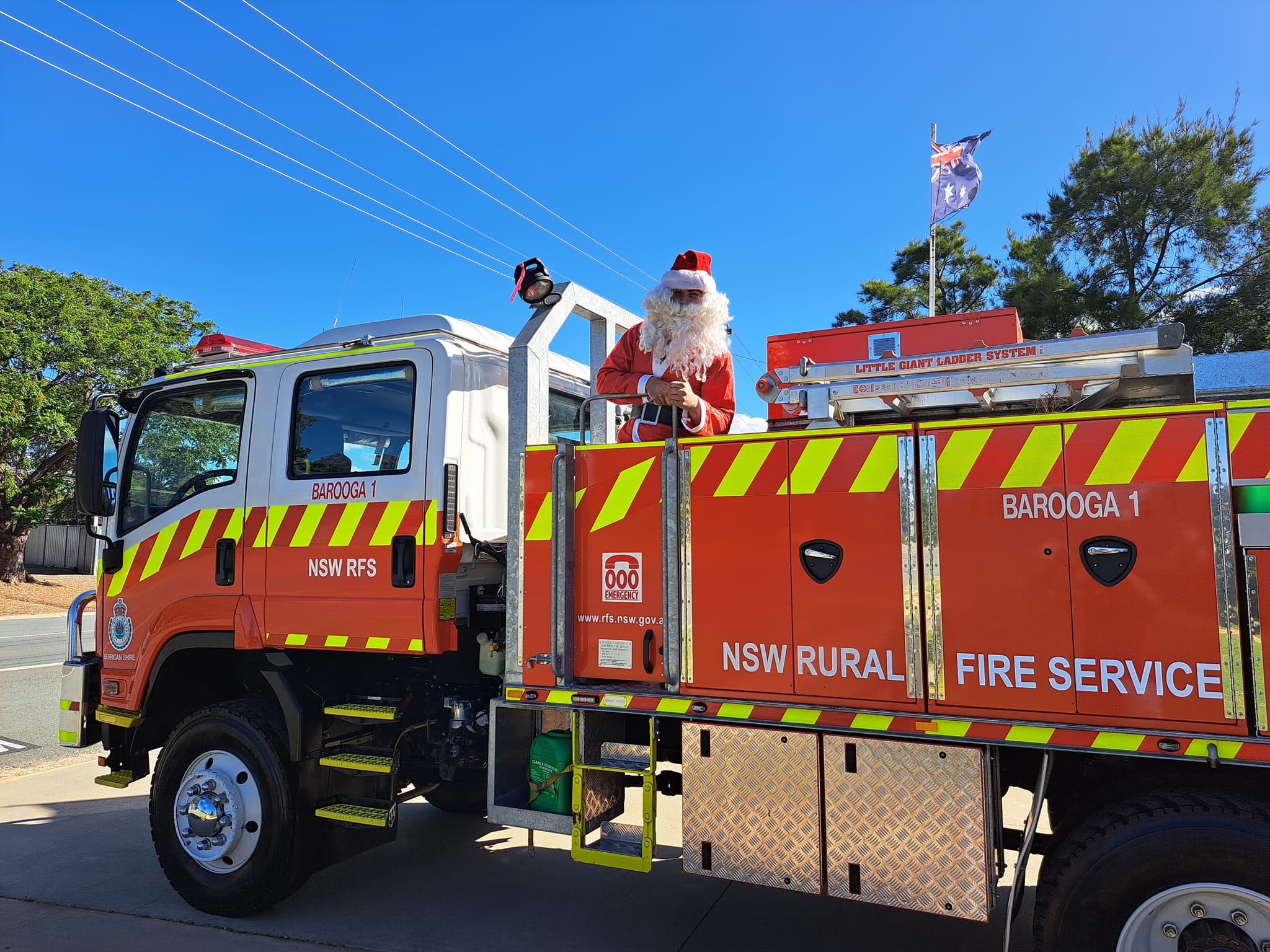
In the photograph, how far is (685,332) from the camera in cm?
412

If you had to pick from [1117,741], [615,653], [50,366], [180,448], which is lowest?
[1117,741]

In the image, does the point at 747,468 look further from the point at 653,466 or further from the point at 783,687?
the point at 783,687

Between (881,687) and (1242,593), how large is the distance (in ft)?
3.70

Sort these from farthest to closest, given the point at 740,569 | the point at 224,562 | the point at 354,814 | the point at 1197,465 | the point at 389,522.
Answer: the point at 224,562, the point at 354,814, the point at 389,522, the point at 740,569, the point at 1197,465

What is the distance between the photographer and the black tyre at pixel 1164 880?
2.49 metres

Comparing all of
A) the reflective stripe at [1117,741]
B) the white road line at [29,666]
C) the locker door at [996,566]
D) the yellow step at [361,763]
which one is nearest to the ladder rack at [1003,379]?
the locker door at [996,566]

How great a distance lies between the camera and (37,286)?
2083cm

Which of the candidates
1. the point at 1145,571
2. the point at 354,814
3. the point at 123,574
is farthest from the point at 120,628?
the point at 1145,571

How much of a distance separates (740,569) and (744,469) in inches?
15.3

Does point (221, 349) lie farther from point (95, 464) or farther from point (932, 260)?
point (932, 260)

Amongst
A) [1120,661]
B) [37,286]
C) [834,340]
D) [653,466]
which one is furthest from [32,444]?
[1120,661]

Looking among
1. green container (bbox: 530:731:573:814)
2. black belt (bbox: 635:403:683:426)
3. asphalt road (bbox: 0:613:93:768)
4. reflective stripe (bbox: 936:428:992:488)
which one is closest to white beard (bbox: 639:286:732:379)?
black belt (bbox: 635:403:683:426)

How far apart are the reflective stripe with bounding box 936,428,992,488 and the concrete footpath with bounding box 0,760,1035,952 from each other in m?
1.71

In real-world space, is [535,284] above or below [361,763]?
above
